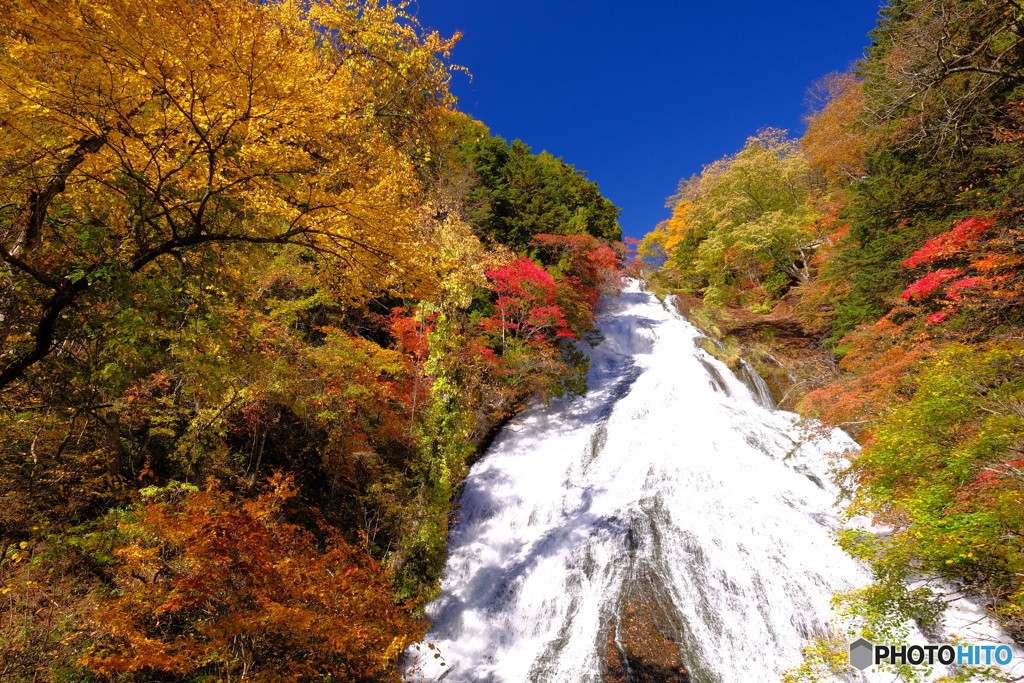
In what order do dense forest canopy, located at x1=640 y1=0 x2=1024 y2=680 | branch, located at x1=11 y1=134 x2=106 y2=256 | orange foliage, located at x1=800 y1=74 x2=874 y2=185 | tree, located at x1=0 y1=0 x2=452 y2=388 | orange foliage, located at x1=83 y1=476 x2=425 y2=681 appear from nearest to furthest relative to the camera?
tree, located at x1=0 y1=0 x2=452 y2=388
branch, located at x1=11 y1=134 x2=106 y2=256
orange foliage, located at x1=83 y1=476 x2=425 y2=681
dense forest canopy, located at x1=640 y1=0 x2=1024 y2=680
orange foliage, located at x1=800 y1=74 x2=874 y2=185

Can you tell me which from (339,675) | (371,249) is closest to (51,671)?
(339,675)

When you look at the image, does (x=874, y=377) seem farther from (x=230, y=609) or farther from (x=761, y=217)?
(x=230, y=609)

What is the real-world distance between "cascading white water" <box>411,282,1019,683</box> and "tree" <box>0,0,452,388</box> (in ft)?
26.9

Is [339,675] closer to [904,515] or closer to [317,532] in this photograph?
[317,532]

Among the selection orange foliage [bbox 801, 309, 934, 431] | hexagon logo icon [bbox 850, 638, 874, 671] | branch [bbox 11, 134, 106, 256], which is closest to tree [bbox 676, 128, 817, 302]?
orange foliage [bbox 801, 309, 934, 431]

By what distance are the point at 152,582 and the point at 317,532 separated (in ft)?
13.7

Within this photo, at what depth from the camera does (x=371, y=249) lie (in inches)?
184

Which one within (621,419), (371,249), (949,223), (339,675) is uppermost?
(949,223)

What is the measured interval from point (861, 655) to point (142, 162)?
11853mm

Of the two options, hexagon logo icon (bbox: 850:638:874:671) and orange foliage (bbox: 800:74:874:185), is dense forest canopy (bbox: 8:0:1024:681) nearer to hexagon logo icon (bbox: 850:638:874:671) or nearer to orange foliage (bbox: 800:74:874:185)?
hexagon logo icon (bbox: 850:638:874:671)

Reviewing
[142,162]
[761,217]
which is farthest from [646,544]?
[761,217]

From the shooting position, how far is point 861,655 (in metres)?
6.95

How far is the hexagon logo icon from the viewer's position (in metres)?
6.87

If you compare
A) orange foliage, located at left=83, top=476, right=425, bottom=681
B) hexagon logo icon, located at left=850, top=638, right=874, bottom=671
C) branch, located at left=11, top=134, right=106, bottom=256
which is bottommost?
orange foliage, located at left=83, top=476, right=425, bottom=681
